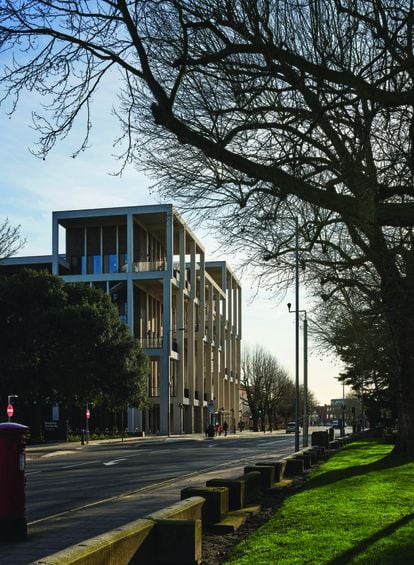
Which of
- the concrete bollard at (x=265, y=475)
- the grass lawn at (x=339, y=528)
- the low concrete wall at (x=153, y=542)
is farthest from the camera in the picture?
the concrete bollard at (x=265, y=475)

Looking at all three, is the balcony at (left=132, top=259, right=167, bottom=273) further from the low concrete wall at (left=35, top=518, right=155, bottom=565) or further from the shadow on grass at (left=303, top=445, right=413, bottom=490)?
the low concrete wall at (left=35, top=518, right=155, bottom=565)

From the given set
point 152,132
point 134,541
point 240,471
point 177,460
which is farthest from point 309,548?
point 177,460

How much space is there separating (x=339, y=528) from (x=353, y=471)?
9255mm

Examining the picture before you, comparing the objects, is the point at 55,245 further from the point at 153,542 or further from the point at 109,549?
the point at 109,549

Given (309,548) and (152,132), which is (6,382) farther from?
(309,548)

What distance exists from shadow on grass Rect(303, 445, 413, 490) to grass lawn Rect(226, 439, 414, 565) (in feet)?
0.71

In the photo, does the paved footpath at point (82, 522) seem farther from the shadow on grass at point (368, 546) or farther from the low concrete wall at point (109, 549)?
the shadow on grass at point (368, 546)

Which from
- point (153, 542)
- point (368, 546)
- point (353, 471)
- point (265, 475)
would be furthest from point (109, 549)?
point (353, 471)

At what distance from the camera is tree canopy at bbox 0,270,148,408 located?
42.3 m

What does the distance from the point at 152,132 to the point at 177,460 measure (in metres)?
16.6

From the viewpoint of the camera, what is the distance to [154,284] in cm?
7081

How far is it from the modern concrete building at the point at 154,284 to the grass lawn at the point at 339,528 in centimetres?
4613

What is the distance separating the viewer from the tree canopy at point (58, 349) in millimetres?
42312

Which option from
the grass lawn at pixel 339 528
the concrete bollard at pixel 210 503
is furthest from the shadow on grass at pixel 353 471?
the concrete bollard at pixel 210 503
